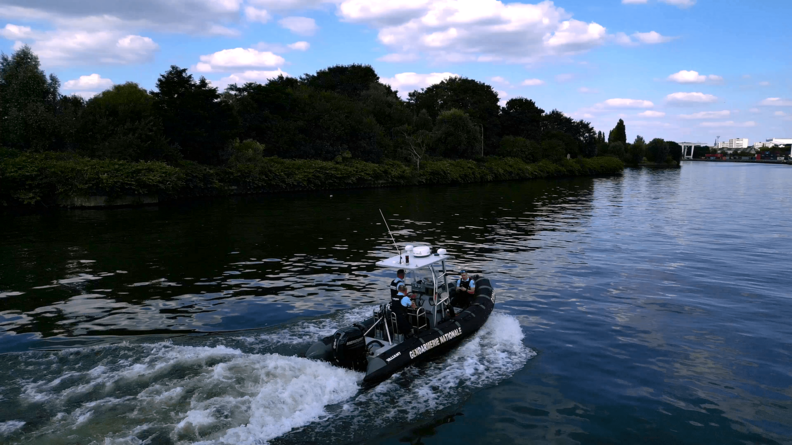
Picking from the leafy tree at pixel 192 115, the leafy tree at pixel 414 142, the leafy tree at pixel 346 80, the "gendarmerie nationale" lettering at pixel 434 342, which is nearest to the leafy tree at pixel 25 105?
the leafy tree at pixel 192 115

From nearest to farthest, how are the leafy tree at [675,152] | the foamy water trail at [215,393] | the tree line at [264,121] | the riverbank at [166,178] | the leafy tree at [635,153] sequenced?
the foamy water trail at [215,393]
the riverbank at [166,178]
the tree line at [264,121]
the leafy tree at [635,153]
the leafy tree at [675,152]

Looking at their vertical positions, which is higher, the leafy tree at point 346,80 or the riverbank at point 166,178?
the leafy tree at point 346,80

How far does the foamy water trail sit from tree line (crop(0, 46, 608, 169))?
44.4 meters

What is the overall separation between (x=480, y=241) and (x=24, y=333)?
24.0 metres

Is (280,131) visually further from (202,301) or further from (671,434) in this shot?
(671,434)

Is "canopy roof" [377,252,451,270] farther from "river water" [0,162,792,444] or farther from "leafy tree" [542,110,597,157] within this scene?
"leafy tree" [542,110,597,157]

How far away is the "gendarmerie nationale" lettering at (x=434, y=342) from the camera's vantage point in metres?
13.3

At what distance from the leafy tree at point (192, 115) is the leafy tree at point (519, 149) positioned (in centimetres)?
6467

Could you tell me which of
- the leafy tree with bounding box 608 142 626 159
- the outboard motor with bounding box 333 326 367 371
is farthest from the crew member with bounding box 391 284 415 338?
the leafy tree with bounding box 608 142 626 159

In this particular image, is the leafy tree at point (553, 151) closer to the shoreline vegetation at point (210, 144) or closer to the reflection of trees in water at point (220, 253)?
the shoreline vegetation at point (210, 144)

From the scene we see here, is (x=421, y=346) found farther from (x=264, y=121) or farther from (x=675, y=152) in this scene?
(x=675, y=152)

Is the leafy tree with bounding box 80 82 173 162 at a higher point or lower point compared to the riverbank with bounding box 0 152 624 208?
higher

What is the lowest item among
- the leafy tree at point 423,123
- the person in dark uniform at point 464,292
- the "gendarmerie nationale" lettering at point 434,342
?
the "gendarmerie nationale" lettering at point 434,342

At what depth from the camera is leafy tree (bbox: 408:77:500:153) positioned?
11662 centimetres
